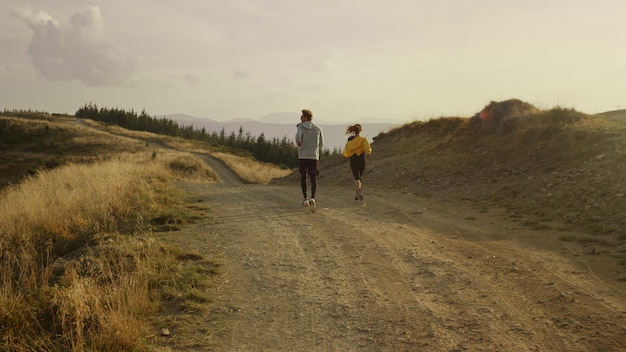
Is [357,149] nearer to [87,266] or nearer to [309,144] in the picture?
[309,144]

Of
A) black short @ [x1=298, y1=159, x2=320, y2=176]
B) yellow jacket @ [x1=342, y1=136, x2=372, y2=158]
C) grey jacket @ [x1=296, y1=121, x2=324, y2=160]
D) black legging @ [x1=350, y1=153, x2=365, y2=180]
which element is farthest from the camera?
black legging @ [x1=350, y1=153, x2=365, y2=180]

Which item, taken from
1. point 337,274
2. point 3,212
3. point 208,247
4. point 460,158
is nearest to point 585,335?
point 337,274

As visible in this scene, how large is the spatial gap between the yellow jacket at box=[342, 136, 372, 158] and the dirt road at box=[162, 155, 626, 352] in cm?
364

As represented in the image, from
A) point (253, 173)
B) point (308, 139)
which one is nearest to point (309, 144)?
point (308, 139)

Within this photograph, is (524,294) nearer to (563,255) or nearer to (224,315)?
(563,255)

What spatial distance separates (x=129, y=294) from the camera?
470cm

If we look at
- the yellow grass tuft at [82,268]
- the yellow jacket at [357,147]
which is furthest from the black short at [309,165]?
the yellow grass tuft at [82,268]

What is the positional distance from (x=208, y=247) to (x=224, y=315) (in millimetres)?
2778

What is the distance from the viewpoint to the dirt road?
4168mm

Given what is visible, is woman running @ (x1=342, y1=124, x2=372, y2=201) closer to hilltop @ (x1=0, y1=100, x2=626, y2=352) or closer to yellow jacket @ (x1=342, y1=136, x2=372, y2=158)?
yellow jacket @ (x1=342, y1=136, x2=372, y2=158)

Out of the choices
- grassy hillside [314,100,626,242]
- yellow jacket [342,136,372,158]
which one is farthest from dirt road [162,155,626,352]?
yellow jacket [342,136,372,158]

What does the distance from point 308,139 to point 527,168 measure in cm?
768

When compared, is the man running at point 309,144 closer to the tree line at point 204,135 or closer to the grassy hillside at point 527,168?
the grassy hillside at point 527,168

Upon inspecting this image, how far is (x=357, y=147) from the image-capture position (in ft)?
41.9
